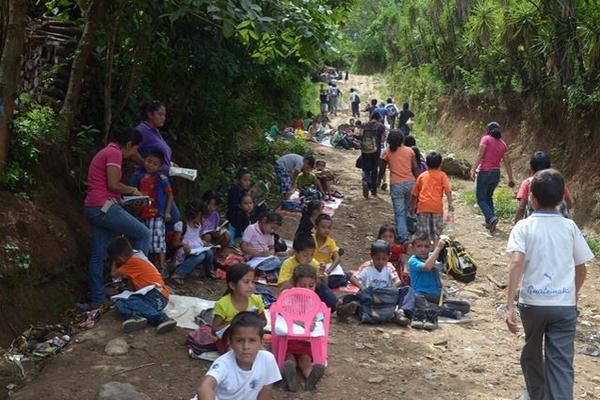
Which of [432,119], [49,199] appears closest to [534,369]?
[49,199]

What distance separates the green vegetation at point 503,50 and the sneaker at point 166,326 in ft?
19.6

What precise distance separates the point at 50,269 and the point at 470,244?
6.46 metres

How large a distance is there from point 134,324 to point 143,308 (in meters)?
0.20

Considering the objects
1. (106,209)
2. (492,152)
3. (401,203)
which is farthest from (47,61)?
(492,152)

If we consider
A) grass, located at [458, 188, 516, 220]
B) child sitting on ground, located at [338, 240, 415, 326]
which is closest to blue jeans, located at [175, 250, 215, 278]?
child sitting on ground, located at [338, 240, 415, 326]

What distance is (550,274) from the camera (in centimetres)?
402

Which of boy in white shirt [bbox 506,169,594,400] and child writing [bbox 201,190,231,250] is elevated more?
boy in white shirt [bbox 506,169,594,400]

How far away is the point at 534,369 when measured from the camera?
4.26m

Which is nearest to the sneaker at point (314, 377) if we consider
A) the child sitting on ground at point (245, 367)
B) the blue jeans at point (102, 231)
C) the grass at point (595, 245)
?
the child sitting on ground at point (245, 367)

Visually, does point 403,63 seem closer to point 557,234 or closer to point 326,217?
point 326,217

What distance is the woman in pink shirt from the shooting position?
10383mm

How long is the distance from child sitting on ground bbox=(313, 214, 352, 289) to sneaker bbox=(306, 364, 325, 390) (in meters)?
2.52

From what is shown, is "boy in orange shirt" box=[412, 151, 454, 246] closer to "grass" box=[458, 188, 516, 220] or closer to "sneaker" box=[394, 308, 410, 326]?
"sneaker" box=[394, 308, 410, 326]

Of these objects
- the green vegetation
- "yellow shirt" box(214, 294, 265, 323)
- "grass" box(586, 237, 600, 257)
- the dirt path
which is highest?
the green vegetation
